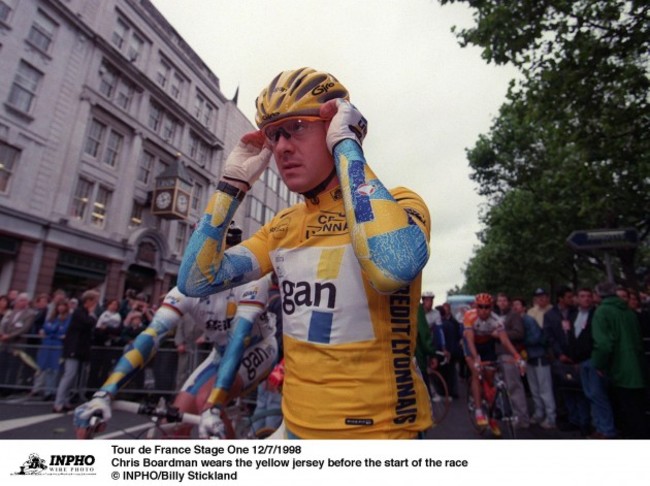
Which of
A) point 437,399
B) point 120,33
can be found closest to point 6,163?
point 120,33

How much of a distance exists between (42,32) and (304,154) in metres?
21.1

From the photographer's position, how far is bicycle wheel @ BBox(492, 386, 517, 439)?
5.66m

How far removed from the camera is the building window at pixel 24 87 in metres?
15.1

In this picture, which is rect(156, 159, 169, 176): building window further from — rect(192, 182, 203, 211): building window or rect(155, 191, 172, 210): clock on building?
rect(192, 182, 203, 211): building window

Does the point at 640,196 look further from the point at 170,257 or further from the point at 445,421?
the point at 170,257

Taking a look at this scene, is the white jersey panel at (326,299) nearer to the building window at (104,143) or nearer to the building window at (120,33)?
the building window at (104,143)

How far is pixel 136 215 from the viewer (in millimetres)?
22047

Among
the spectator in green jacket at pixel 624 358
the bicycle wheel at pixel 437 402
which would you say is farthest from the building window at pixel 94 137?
the spectator in green jacket at pixel 624 358

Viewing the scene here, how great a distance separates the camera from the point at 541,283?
31562 millimetres

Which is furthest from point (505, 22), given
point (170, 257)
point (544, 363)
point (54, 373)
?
point (170, 257)

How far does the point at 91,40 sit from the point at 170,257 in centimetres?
1231

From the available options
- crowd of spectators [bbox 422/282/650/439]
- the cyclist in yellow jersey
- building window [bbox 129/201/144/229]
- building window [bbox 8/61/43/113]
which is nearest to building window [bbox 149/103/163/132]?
building window [bbox 129/201/144/229]

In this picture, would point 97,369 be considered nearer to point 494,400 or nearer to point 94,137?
point 494,400

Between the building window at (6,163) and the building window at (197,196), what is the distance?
1072 centimetres
